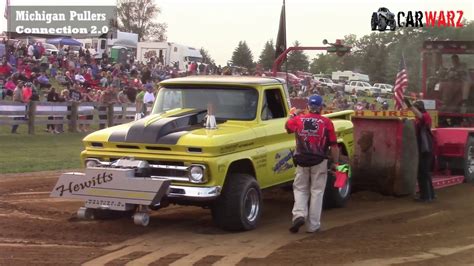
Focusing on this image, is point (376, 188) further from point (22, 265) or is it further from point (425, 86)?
point (22, 265)

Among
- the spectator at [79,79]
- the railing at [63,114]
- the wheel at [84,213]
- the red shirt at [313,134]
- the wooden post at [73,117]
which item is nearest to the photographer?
the wheel at [84,213]

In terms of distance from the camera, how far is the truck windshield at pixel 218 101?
28.8 feet

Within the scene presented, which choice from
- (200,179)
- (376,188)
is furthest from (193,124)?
(376,188)

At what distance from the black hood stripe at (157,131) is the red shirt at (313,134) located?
1.30 m

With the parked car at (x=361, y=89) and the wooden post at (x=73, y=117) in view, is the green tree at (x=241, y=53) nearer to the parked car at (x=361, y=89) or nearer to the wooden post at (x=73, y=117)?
the parked car at (x=361, y=89)

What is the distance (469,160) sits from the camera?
1281 centimetres

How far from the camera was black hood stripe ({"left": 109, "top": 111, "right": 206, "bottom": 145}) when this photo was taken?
25.6 ft

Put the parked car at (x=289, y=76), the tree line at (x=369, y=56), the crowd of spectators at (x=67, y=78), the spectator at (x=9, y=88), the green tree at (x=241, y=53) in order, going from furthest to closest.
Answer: the green tree at (x=241, y=53)
the tree line at (x=369, y=56)
the spectator at (x=9, y=88)
the crowd of spectators at (x=67, y=78)
the parked car at (x=289, y=76)

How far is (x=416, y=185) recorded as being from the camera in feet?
36.7

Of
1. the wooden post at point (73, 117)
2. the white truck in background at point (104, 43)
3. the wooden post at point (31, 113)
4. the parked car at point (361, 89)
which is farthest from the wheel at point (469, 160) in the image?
the white truck in background at point (104, 43)

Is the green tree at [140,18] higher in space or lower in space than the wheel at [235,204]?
higher

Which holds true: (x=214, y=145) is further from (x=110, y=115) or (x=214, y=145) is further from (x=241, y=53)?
(x=241, y=53)

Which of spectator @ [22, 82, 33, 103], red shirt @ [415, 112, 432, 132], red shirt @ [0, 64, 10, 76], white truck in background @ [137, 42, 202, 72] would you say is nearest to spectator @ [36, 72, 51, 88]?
Answer: red shirt @ [0, 64, 10, 76]

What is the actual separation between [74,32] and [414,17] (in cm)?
3377
